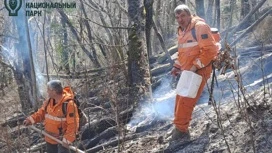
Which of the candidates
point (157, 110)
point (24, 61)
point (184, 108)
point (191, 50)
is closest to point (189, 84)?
point (184, 108)

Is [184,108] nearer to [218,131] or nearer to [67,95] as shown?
[218,131]

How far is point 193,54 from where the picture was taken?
522 cm

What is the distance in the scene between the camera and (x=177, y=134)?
5574mm

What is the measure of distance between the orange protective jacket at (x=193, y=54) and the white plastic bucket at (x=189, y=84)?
53mm

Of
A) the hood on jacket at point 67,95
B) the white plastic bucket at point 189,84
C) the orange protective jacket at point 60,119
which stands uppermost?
the white plastic bucket at point 189,84

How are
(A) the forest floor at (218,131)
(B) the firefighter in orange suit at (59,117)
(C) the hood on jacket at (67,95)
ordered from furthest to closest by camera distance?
(C) the hood on jacket at (67,95)
(B) the firefighter in orange suit at (59,117)
(A) the forest floor at (218,131)

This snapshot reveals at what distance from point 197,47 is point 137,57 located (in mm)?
3392

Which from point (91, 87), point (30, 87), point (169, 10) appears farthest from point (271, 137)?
point (169, 10)

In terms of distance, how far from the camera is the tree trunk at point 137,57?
8297mm

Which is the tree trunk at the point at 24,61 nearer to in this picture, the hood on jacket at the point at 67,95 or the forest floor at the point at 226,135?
the hood on jacket at the point at 67,95

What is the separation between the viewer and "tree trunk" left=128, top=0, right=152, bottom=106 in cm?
830

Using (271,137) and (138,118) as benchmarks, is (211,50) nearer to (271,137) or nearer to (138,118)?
(271,137)

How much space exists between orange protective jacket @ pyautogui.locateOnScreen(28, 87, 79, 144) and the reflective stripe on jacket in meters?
1.49
